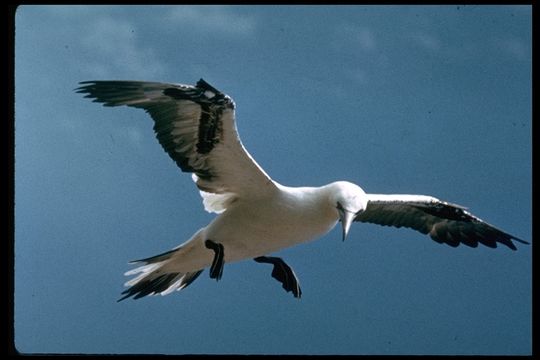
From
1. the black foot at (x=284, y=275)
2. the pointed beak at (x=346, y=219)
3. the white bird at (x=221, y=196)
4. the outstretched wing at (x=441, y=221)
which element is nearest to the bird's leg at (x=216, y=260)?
the white bird at (x=221, y=196)

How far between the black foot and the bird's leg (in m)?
1.11

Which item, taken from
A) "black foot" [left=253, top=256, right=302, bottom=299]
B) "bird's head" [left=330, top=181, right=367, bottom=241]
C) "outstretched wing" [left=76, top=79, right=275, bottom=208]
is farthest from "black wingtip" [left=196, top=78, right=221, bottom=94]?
"black foot" [left=253, top=256, right=302, bottom=299]

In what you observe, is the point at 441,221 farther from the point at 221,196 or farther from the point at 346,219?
the point at 221,196

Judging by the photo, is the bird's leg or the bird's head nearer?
the bird's head

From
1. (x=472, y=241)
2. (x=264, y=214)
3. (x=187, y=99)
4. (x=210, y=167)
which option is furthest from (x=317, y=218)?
(x=472, y=241)

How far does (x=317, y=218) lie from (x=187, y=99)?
5.42 ft

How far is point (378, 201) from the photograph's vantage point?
9.21 metres

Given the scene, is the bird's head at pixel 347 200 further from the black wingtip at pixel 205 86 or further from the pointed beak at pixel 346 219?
the black wingtip at pixel 205 86

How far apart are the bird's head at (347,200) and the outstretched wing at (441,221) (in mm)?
1263

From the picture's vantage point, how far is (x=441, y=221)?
1031 cm

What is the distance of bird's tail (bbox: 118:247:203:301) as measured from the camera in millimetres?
9289

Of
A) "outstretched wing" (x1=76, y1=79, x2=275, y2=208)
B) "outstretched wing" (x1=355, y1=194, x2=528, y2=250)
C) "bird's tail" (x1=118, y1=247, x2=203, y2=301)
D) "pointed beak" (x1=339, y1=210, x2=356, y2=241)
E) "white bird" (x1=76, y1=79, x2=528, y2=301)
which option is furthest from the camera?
"outstretched wing" (x1=355, y1=194, x2=528, y2=250)

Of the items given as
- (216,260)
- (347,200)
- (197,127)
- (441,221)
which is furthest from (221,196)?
(441,221)

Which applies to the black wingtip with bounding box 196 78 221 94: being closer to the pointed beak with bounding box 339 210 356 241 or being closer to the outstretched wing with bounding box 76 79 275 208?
the outstretched wing with bounding box 76 79 275 208
